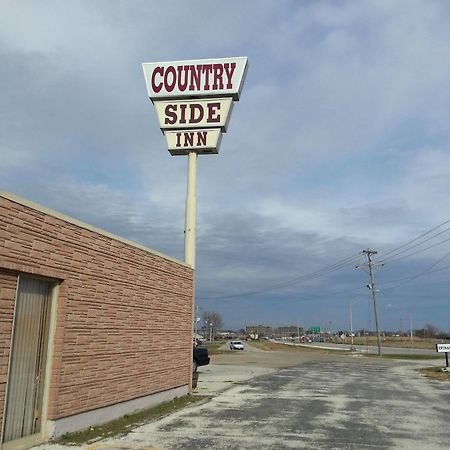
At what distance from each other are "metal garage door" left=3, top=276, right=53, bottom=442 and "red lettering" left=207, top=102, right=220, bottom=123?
10949 millimetres

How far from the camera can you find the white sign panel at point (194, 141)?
61.4 ft

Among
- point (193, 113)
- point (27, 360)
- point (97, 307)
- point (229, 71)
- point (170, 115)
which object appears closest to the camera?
point (27, 360)

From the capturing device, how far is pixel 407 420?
39.7 ft

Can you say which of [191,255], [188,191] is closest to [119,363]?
[191,255]

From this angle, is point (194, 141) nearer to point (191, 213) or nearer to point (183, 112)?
point (183, 112)

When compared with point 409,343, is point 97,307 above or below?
below

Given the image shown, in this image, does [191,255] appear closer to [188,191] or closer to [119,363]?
[188,191]

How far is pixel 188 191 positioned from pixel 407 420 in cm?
1013

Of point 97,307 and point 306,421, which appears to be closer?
point 97,307

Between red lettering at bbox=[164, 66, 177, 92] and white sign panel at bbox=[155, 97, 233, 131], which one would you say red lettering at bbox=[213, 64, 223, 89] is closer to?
white sign panel at bbox=[155, 97, 233, 131]

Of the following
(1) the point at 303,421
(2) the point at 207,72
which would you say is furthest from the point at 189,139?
(1) the point at 303,421

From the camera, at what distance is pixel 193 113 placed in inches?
742

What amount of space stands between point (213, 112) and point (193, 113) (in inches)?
28.8

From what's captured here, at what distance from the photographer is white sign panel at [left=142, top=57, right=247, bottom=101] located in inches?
735
